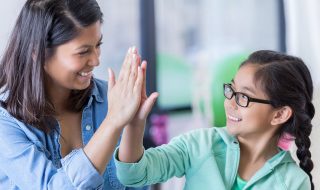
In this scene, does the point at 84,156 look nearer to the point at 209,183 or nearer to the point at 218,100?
the point at 209,183

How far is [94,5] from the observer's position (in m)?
1.42

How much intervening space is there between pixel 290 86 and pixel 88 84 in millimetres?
588

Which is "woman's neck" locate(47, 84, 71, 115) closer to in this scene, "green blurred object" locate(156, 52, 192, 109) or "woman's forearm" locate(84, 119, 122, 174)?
"woman's forearm" locate(84, 119, 122, 174)

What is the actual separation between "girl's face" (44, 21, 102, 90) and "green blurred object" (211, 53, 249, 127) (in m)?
1.65

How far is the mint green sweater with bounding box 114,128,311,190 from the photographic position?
1380mm

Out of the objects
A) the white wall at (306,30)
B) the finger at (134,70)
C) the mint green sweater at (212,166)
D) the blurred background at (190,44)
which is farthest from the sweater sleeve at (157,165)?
the white wall at (306,30)

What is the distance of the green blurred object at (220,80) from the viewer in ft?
9.79

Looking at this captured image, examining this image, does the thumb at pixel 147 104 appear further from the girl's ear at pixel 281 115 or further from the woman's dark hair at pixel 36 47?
the girl's ear at pixel 281 115

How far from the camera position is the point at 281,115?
1447mm

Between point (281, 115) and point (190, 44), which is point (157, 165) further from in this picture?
point (190, 44)

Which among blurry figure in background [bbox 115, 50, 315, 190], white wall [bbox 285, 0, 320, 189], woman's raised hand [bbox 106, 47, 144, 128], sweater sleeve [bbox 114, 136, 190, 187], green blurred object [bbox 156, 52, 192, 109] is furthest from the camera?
white wall [bbox 285, 0, 320, 189]

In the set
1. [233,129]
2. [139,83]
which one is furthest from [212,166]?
[139,83]

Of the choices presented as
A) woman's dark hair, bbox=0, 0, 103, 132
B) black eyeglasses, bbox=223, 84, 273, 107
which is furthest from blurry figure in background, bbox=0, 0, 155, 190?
black eyeglasses, bbox=223, 84, 273, 107

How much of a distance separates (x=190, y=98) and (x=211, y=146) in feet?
5.24
